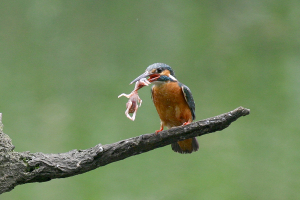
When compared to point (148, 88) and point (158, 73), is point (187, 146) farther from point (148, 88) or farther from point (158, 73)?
point (148, 88)

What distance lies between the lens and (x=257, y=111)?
3.54m

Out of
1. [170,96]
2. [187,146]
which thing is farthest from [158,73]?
[187,146]

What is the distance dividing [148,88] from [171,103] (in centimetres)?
A: 142

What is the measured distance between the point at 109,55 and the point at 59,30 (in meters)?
0.55

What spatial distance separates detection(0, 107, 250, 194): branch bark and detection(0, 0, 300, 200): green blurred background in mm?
1661

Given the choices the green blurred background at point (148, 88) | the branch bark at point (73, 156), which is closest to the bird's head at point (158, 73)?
the branch bark at point (73, 156)

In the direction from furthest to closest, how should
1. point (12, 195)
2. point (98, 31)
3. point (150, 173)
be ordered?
1. point (98, 31)
2. point (150, 173)
3. point (12, 195)

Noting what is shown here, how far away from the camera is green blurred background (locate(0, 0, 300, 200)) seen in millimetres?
3311

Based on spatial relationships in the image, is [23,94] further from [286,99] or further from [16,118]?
[286,99]

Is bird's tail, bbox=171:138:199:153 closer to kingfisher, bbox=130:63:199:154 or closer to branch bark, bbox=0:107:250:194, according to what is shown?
kingfisher, bbox=130:63:199:154

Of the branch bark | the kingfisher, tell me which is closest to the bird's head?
the kingfisher

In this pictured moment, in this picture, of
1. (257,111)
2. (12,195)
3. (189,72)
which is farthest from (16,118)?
(257,111)

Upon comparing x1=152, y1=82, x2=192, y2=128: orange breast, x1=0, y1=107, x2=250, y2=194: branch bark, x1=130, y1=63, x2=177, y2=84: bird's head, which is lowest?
x1=0, y1=107, x2=250, y2=194: branch bark

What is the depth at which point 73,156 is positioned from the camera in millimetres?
1664
